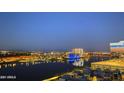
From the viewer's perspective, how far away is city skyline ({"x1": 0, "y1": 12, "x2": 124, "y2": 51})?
3.04 m

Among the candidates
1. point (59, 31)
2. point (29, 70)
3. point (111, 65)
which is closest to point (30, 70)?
point (29, 70)

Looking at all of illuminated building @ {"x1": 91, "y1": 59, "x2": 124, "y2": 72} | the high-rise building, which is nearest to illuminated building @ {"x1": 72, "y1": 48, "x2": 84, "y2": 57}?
illuminated building @ {"x1": 91, "y1": 59, "x2": 124, "y2": 72}

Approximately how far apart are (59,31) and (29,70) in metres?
0.64

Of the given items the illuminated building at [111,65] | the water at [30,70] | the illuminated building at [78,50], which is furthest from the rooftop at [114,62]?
the water at [30,70]

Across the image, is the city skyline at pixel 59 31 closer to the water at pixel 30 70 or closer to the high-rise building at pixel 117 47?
the high-rise building at pixel 117 47

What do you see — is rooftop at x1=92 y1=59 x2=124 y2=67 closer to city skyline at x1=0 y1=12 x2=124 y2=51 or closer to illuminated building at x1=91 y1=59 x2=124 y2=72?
illuminated building at x1=91 y1=59 x2=124 y2=72

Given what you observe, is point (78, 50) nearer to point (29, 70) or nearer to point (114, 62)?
point (114, 62)

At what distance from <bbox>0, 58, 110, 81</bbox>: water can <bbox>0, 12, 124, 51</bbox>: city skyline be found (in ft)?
0.73

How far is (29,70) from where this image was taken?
300 cm

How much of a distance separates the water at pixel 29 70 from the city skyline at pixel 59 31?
0.22 meters

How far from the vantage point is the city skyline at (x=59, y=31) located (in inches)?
120
